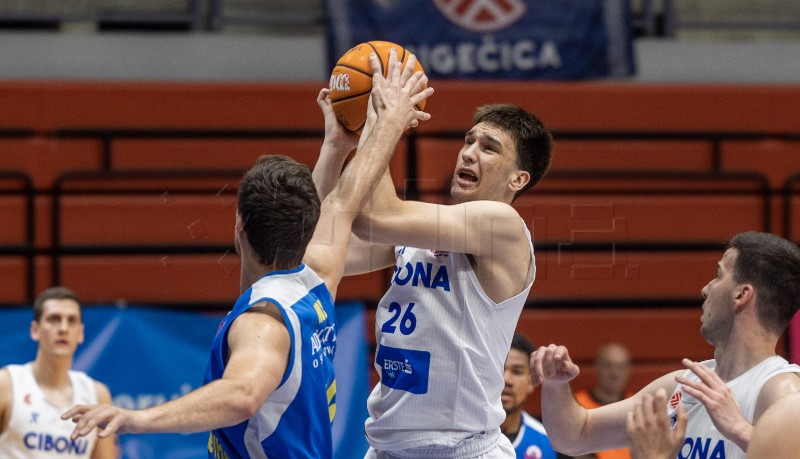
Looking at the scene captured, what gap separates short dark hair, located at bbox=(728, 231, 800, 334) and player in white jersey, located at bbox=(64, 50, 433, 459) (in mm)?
1359

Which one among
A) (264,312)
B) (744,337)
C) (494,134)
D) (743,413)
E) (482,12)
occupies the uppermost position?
(482,12)

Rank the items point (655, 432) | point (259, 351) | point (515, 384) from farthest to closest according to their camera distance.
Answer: point (515, 384), point (259, 351), point (655, 432)

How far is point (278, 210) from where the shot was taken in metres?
3.29

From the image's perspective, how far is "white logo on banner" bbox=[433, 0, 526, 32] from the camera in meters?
7.84

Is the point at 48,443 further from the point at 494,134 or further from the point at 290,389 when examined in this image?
the point at 290,389

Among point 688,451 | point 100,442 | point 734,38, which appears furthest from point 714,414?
point 734,38

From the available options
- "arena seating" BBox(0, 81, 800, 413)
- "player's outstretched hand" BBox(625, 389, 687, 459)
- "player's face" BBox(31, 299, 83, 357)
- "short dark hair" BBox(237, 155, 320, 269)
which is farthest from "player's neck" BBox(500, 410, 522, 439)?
"player's outstretched hand" BBox(625, 389, 687, 459)

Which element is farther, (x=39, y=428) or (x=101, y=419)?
(x=39, y=428)

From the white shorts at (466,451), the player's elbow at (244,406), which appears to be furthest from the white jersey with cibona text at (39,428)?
the player's elbow at (244,406)

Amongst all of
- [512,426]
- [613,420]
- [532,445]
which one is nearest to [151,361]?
[512,426]

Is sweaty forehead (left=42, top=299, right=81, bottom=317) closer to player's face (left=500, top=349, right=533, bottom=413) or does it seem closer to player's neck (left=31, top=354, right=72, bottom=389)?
player's neck (left=31, top=354, right=72, bottom=389)

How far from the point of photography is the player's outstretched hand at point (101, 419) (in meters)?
2.61

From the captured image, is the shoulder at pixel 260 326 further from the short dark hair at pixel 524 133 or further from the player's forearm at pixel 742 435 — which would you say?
the short dark hair at pixel 524 133

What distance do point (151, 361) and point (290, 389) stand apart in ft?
Answer: 13.5
